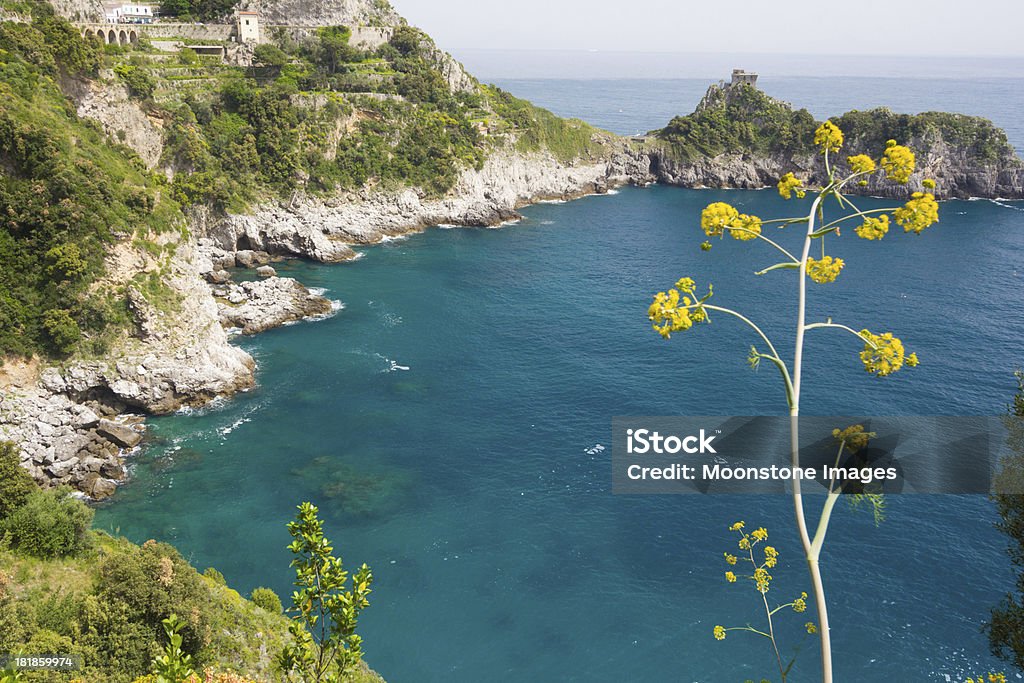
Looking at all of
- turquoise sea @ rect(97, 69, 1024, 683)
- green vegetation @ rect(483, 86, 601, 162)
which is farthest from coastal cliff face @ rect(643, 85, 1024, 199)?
turquoise sea @ rect(97, 69, 1024, 683)

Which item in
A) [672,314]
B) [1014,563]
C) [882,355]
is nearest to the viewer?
[672,314]

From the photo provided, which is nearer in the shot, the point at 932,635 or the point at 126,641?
the point at 126,641

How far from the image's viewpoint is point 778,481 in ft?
162

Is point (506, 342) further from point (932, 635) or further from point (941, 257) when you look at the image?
point (941, 257)

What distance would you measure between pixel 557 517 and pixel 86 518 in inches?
990

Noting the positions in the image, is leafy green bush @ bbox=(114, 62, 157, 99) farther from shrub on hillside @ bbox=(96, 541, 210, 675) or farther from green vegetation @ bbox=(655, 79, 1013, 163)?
green vegetation @ bbox=(655, 79, 1013, 163)

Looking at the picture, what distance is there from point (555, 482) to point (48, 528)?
28.3 m

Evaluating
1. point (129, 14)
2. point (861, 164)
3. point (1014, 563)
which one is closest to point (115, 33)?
point (129, 14)

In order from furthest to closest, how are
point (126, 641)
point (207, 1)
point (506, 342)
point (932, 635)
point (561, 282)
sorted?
point (207, 1) → point (561, 282) → point (506, 342) → point (932, 635) → point (126, 641)

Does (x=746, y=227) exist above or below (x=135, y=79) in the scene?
below

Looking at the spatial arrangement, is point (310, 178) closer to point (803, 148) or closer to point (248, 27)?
point (248, 27)

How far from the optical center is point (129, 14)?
122m

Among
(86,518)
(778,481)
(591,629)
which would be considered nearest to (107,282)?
(86,518)

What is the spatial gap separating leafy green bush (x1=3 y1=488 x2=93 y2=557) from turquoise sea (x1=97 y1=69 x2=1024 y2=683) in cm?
946
